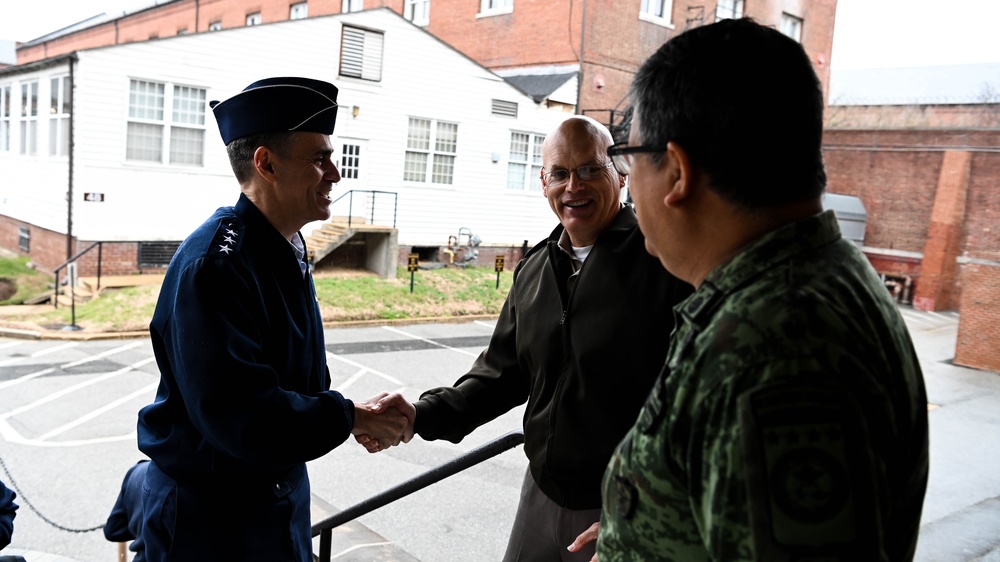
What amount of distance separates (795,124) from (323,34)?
12720mm

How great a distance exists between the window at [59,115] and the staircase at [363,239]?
12.4 ft

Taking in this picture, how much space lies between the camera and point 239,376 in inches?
59.7

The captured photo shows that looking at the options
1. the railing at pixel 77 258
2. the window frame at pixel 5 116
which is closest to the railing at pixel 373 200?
the railing at pixel 77 258

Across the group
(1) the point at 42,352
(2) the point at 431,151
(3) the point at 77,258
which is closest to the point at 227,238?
(1) the point at 42,352

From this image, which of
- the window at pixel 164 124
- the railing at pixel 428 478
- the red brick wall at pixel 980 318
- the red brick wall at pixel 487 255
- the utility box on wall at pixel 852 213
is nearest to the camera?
the railing at pixel 428 478

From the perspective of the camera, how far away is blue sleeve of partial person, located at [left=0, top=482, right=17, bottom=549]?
1.84 m

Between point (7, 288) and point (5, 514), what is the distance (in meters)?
11.0

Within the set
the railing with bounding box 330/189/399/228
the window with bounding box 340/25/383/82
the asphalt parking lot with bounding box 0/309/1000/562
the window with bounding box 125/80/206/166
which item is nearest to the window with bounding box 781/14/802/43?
the window with bounding box 340/25/383/82

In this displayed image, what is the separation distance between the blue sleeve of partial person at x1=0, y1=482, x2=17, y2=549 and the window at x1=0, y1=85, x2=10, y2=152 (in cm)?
1467

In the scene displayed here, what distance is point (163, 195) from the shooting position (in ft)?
37.0

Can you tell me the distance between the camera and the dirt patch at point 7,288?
36.3 feet

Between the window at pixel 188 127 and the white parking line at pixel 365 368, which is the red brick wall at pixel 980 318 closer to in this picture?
the white parking line at pixel 365 368

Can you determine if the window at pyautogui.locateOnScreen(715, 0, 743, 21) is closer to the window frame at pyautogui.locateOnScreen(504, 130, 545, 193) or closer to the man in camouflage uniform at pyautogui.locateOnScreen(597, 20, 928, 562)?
the window frame at pyautogui.locateOnScreen(504, 130, 545, 193)

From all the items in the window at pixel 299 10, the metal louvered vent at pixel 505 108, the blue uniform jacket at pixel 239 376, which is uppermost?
the window at pixel 299 10
